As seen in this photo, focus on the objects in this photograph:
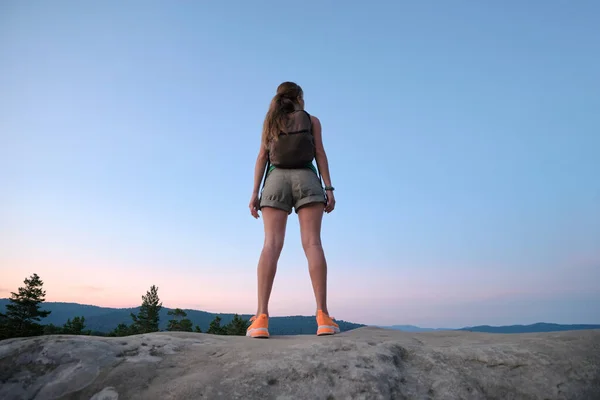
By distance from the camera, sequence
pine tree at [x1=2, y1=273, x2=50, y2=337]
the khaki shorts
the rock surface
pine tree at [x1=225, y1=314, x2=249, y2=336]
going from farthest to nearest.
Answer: pine tree at [x1=225, y1=314, x2=249, y2=336], pine tree at [x1=2, y1=273, x2=50, y2=337], the khaki shorts, the rock surface

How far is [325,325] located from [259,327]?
757mm

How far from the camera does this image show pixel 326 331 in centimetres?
430

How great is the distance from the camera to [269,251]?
476cm

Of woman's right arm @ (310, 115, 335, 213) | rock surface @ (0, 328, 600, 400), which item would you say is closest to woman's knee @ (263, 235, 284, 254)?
woman's right arm @ (310, 115, 335, 213)

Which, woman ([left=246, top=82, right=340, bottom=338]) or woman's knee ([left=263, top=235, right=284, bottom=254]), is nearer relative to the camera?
woman ([left=246, top=82, right=340, bottom=338])

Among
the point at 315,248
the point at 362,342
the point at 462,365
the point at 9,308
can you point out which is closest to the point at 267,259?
the point at 315,248

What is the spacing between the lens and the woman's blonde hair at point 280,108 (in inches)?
202

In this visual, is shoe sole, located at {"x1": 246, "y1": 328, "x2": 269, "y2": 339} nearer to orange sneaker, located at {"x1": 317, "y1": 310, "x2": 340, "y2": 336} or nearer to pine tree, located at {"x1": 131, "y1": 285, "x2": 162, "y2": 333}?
orange sneaker, located at {"x1": 317, "y1": 310, "x2": 340, "y2": 336}

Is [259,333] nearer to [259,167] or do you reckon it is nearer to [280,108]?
[259,167]

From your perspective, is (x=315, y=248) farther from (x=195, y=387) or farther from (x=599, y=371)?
(x=599, y=371)

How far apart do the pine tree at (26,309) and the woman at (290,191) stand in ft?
189

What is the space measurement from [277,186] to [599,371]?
3.66 meters

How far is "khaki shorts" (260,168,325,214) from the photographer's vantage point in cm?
489

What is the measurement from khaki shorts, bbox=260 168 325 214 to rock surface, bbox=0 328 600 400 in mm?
1916
